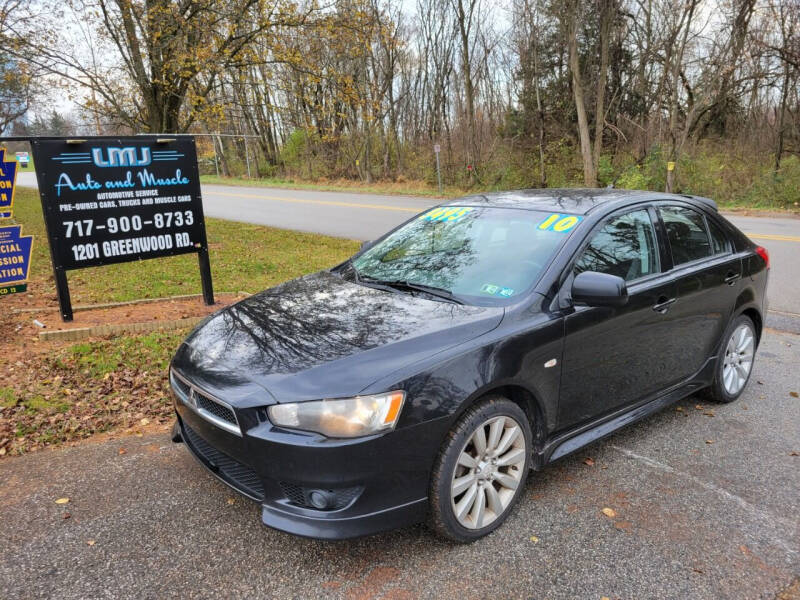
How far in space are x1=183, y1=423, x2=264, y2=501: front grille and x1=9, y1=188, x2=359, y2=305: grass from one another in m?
5.05

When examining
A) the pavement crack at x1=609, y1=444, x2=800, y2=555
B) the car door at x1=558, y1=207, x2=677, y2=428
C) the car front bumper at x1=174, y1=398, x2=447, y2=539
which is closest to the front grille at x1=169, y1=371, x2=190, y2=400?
the car front bumper at x1=174, y1=398, x2=447, y2=539

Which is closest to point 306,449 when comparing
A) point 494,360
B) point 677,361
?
point 494,360

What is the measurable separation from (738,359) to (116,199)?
568cm

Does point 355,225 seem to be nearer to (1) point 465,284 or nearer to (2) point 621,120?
(1) point 465,284

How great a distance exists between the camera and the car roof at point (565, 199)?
12.1ft

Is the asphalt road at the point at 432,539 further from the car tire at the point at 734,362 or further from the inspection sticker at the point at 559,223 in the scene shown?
the inspection sticker at the point at 559,223

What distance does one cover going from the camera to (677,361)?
3883mm

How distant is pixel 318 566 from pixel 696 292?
117 inches

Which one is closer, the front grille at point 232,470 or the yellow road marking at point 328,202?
the front grille at point 232,470

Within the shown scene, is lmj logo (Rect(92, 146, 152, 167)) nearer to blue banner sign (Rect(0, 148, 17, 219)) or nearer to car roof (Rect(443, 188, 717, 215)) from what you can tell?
blue banner sign (Rect(0, 148, 17, 219))

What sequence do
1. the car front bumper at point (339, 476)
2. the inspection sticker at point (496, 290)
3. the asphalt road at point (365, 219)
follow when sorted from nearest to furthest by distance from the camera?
the car front bumper at point (339, 476) < the inspection sticker at point (496, 290) < the asphalt road at point (365, 219)

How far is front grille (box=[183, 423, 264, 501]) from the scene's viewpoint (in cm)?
259

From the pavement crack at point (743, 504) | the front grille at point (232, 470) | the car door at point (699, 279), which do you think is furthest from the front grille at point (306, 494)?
the car door at point (699, 279)

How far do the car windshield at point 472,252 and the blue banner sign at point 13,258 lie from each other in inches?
131
